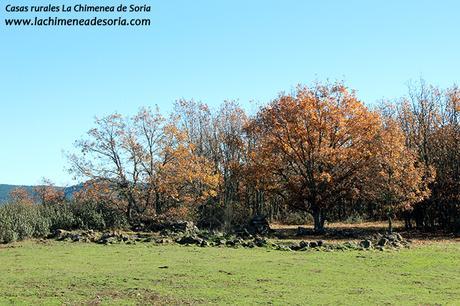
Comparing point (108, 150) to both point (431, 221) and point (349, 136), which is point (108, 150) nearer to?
point (349, 136)

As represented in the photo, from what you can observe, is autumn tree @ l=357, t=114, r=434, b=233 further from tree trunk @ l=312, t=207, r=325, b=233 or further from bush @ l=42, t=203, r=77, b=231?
bush @ l=42, t=203, r=77, b=231

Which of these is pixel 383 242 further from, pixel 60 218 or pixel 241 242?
pixel 60 218

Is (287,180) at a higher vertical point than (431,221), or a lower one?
higher

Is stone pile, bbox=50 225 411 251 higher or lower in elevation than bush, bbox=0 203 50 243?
lower

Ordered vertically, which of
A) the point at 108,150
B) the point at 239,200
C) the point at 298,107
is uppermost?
the point at 298,107

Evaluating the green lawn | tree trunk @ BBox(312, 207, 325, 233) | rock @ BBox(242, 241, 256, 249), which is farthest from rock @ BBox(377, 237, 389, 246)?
tree trunk @ BBox(312, 207, 325, 233)

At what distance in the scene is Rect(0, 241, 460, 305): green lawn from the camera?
14.2m

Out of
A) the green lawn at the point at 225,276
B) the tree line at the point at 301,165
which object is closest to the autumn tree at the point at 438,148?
the tree line at the point at 301,165

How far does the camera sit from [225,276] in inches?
695

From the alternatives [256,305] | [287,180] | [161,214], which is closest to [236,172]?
[287,180]

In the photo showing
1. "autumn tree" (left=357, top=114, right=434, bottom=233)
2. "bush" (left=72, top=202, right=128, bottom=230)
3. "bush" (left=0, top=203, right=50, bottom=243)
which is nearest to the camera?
"bush" (left=0, top=203, right=50, bottom=243)

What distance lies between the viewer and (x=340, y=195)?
1655 inches

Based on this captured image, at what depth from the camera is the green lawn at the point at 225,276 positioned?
46.5 feet

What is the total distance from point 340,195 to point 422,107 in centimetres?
1273
